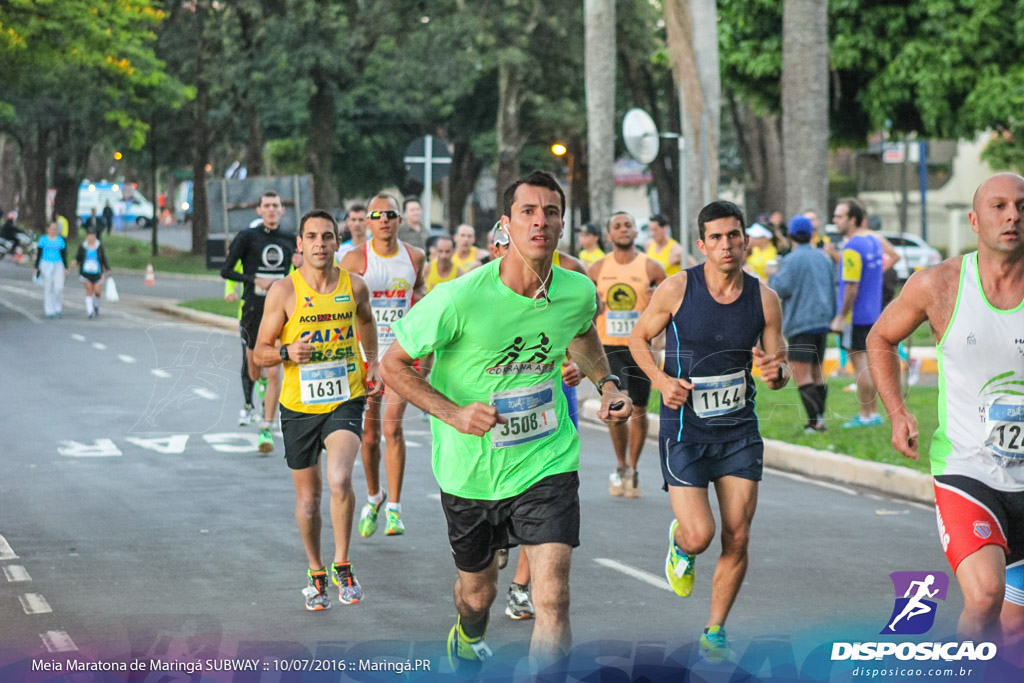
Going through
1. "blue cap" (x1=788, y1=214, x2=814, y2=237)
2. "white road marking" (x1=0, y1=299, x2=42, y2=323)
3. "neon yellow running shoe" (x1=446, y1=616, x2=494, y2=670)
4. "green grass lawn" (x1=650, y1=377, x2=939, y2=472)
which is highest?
"blue cap" (x1=788, y1=214, x2=814, y2=237)

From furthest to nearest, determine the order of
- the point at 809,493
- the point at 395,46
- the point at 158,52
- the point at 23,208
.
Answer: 1. the point at 23,208
2. the point at 158,52
3. the point at 395,46
4. the point at 809,493

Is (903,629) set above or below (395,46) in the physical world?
below

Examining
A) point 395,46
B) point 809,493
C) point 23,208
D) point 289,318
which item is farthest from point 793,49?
point 23,208

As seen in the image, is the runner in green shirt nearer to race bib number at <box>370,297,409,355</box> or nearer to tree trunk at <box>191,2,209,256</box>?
race bib number at <box>370,297,409,355</box>

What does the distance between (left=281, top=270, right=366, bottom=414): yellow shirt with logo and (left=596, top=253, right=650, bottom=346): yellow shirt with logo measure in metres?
3.73

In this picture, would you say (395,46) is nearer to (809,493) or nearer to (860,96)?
(860,96)

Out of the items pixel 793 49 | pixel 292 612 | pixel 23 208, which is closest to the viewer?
pixel 292 612

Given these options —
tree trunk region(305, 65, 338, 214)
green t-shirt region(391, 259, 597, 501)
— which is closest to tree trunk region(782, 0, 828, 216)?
green t-shirt region(391, 259, 597, 501)

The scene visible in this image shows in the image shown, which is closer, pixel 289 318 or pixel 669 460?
pixel 669 460

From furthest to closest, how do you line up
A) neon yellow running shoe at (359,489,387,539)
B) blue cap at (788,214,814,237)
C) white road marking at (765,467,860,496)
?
1. blue cap at (788,214,814,237)
2. white road marking at (765,467,860,496)
3. neon yellow running shoe at (359,489,387,539)

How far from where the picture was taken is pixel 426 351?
17.8ft

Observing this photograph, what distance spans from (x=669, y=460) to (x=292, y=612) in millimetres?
1972

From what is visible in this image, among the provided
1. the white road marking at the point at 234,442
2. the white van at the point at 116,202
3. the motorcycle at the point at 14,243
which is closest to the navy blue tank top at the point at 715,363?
the white road marking at the point at 234,442

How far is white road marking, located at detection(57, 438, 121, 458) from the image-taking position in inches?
499
